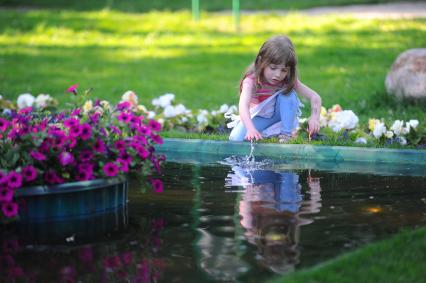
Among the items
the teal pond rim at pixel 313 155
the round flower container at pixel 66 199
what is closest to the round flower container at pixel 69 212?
the round flower container at pixel 66 199

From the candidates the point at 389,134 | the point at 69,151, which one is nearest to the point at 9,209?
the point at 69,151

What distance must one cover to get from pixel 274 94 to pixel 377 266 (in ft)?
12.7

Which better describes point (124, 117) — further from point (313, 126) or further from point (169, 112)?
point (169, 112)

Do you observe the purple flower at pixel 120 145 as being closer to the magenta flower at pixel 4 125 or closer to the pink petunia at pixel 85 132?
the pink petunia at pixel 85 132

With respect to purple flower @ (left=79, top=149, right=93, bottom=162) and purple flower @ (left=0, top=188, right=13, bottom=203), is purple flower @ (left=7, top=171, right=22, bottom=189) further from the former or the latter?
purple flower @ (left=79, top=149, right=93, bottom=162)

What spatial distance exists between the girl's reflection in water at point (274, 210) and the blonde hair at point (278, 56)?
38.7 inches

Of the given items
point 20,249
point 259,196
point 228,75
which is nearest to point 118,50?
point 228,75

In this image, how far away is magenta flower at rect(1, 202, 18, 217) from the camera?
434 centimetres

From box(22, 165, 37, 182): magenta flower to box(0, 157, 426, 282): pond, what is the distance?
1.02 feet

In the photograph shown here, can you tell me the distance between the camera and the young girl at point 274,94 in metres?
6.96

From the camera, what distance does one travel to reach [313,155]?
7105mm

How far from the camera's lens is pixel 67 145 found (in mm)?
4727

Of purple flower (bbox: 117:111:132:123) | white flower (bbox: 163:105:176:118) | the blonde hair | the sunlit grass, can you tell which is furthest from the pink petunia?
the sunlit grass

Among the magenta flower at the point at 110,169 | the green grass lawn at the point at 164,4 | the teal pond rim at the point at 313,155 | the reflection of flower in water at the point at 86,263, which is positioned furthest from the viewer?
the green grass lawn at the point at 164,4
